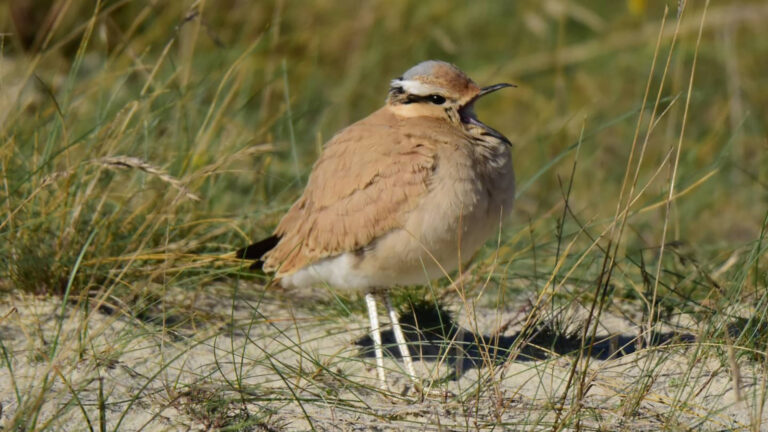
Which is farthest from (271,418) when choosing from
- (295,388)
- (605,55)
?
(605,55)

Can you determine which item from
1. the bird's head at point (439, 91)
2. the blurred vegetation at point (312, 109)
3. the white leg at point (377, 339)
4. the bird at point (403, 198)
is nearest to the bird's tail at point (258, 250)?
the bird at point (403, 198)

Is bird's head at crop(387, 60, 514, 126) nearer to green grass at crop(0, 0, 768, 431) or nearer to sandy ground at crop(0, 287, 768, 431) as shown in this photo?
green grass at crop(0, 0, 768, 431)

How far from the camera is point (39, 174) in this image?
3.91 m

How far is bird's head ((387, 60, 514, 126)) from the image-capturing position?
362cm

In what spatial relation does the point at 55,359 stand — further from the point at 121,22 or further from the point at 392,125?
the point at 121,22

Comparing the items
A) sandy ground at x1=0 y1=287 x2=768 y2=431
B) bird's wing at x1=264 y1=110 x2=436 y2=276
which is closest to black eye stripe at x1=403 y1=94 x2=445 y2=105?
bird's wing at x1=264 y1=110 x2=436 y2=276

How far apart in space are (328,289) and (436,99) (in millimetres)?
882

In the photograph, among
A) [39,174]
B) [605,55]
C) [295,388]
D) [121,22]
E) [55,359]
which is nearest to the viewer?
[55,359]

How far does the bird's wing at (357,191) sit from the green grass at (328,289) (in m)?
0.22

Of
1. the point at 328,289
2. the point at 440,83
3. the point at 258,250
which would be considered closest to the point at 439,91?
the point at 440,83

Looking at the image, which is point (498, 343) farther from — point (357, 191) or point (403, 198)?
point (357, 191)

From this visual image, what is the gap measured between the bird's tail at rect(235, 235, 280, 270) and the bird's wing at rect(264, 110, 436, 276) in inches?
1.5

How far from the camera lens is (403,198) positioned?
11.2 feet

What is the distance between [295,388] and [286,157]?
3352mm
